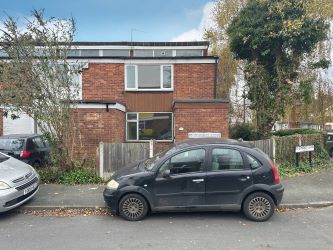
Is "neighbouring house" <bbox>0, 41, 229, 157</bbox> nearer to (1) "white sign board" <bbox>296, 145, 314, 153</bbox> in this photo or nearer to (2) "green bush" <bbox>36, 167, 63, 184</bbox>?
(1) "white sign board" <bbox>296, 145, 314, 153</bbox>

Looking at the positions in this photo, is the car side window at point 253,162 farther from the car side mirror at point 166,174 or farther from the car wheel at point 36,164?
the car wheel at point 36,164

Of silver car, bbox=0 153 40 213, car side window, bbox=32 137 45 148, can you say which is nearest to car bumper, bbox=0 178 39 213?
silver car, bbox=0 153 40 213

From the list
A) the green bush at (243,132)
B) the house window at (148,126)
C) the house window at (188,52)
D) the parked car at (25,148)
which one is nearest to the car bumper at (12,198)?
the parked car at (25,148)

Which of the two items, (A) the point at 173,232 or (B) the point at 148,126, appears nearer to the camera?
(A) the point at 173,232

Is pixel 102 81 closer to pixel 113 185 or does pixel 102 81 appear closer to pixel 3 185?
pixel 3 185

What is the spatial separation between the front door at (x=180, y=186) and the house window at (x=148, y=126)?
9.09 metres

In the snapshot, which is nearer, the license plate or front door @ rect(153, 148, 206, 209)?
front door @ rect(153, 148, 206, 209)

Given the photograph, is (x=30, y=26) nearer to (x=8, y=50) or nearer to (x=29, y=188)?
(x=8, y=50)

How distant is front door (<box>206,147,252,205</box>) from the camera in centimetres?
633

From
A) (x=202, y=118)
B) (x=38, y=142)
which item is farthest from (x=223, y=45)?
(x=38, y=142)

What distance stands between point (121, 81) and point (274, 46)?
23.8 feet

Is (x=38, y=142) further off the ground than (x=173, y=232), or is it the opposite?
(x=38, y=142)

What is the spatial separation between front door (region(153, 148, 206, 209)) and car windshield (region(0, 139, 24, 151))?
6.38m

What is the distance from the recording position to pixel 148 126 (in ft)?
51.6
